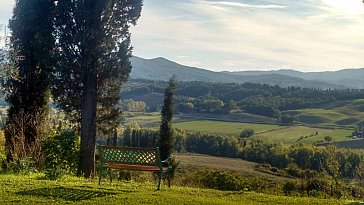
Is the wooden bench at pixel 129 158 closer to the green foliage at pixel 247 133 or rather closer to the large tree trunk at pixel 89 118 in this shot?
the large tree trunk at pixel 89 118

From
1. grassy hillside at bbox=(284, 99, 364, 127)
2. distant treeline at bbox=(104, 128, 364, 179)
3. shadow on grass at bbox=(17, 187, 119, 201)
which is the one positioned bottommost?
distant treeline at bbox=(104, 128, 364, 179)

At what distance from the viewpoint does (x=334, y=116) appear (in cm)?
11800

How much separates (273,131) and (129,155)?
92537mm

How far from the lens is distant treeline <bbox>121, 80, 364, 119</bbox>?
128 metres

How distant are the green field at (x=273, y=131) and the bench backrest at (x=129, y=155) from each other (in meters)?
77.8

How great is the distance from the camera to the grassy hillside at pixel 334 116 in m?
110

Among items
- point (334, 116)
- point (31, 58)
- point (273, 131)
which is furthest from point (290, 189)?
point (334, 116)

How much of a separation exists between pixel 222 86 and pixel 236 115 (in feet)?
143

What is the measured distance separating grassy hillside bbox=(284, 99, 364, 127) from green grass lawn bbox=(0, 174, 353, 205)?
340 feet

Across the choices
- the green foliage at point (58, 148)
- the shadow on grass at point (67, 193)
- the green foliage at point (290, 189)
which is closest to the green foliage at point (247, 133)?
the green foliage at point (290, 189)

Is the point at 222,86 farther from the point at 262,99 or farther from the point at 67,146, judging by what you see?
the point at 67,146

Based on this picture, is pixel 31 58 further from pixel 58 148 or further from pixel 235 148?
pixel 235 148

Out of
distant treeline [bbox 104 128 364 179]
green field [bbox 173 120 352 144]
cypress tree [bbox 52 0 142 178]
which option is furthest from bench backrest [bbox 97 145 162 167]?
green field [bbox 173 120 352 144]

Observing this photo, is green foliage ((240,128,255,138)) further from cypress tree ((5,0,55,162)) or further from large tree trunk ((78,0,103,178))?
cypress tree ((5,0,55,162))
